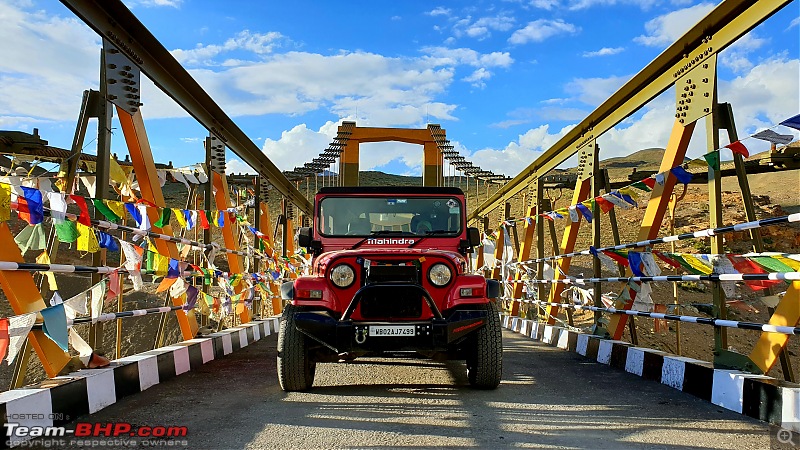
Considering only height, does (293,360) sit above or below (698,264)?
below

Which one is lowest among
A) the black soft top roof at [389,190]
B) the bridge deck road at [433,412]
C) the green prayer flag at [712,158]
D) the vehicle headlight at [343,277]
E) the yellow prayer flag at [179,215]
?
the bridge deck road at [433,412]

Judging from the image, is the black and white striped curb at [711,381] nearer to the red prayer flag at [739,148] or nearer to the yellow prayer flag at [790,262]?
the yellow prayer flag at [790,262]

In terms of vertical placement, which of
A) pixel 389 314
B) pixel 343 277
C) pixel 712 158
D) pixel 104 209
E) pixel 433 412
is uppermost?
pixel 712 158

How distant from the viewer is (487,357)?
19.3 feet

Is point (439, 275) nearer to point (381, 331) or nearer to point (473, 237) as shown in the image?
point (381, 331)

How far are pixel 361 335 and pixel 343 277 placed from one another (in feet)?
1.96

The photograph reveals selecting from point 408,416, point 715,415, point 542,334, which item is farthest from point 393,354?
point 542,334

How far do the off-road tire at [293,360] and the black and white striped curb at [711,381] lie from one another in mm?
3196

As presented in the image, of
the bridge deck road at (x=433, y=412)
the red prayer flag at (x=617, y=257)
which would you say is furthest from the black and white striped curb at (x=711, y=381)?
the red prayer flag at (x=617, y=257)

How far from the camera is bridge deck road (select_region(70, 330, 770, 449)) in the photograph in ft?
13.1

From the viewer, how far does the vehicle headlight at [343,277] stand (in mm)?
6098

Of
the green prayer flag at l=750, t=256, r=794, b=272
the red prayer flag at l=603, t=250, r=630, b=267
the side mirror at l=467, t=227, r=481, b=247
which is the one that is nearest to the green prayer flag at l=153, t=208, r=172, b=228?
the side mirror at l=467, t=227, r=481, b=247

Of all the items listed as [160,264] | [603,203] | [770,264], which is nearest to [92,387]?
[160,264]

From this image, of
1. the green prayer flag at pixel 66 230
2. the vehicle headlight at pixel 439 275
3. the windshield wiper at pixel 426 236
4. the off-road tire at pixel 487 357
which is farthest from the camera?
the windshield wiper at pixel 426 236
